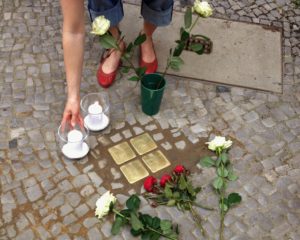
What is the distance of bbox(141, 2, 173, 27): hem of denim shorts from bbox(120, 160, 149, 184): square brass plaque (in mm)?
955

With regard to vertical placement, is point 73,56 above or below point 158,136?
above

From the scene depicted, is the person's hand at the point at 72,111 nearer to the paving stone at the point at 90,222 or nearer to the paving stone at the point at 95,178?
the paving stone at the point at 95,178

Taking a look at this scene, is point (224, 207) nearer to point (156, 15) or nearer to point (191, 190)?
point (191, 190)

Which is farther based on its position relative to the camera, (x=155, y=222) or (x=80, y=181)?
(x=80, y=181)

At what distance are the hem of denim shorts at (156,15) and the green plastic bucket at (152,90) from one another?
369mm

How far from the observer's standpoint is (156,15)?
2818mm

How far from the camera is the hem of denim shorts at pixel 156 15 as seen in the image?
281 centimetres

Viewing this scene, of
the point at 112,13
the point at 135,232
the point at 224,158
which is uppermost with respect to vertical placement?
the point at 112,13

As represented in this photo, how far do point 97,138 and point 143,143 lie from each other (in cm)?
31

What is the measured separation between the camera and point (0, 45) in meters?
3.31

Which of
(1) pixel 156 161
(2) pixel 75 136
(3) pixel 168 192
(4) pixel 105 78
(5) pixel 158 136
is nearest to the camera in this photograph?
(3) pixel 168 192

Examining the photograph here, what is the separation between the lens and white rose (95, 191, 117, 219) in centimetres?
238

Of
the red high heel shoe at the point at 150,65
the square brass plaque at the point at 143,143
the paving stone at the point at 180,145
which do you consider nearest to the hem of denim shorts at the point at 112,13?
the red high heel shoe at the point at 150,65

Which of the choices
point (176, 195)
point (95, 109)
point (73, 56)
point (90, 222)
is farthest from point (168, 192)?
point (73, 56)
